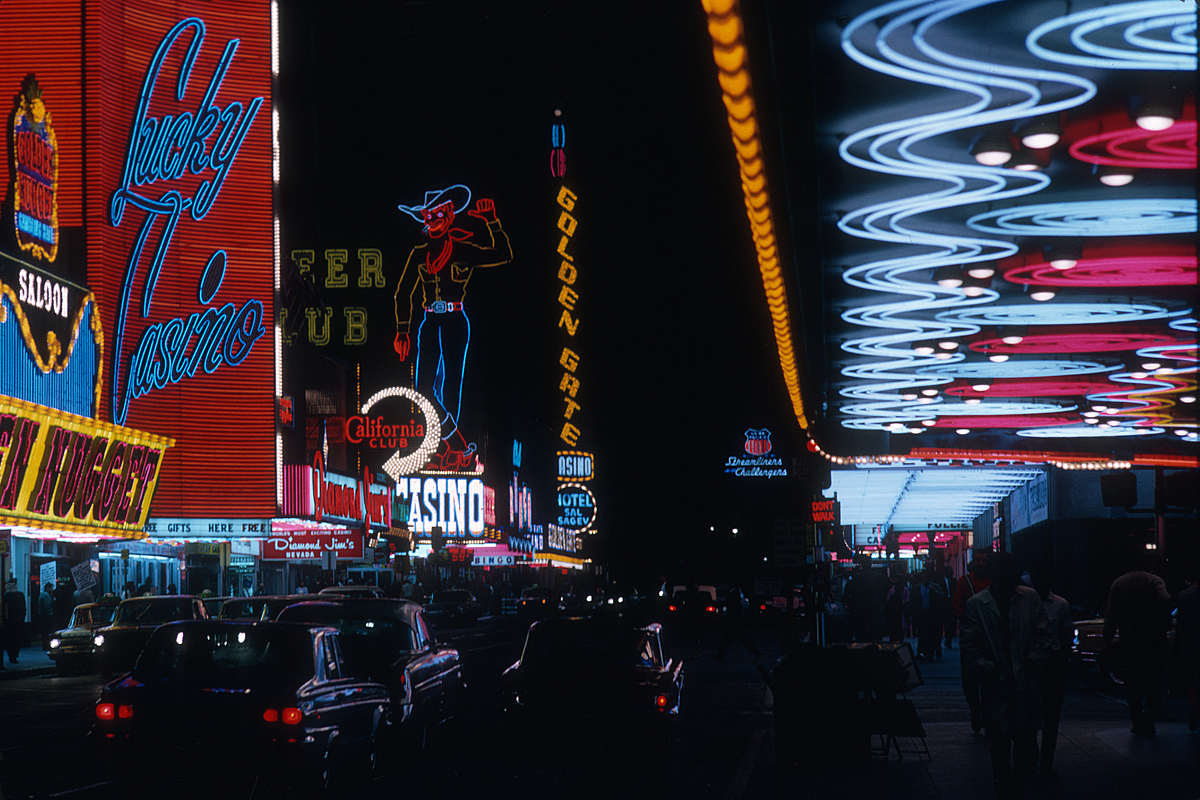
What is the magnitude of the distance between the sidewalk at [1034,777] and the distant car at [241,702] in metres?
3.37

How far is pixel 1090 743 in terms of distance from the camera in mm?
13609

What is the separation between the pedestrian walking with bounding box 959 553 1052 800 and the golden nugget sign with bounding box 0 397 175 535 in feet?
63.6

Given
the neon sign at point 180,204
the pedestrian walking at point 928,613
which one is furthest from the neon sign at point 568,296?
the pedestrian walking at point 928,613

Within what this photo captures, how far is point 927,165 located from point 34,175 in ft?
76.6

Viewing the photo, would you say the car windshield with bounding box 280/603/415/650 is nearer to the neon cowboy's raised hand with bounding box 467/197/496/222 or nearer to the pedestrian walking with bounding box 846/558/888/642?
the pedestrian walking with bounding box 846/558/888/642

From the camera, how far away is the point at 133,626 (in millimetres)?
25484

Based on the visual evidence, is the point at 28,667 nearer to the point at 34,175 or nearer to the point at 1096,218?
the point at 34,175

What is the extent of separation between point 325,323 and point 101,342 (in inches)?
688

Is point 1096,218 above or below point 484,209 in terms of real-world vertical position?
below

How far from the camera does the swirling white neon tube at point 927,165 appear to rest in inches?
373

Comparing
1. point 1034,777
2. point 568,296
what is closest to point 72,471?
point 1034,777

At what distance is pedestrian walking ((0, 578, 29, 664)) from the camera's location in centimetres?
3012

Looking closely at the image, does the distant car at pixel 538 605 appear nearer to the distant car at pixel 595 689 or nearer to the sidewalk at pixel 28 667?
the sidewalk at pixel 28 667

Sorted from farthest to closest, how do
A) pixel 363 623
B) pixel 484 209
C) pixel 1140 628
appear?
pixel 484 209
pixel 363 623
pixel 1140 628
